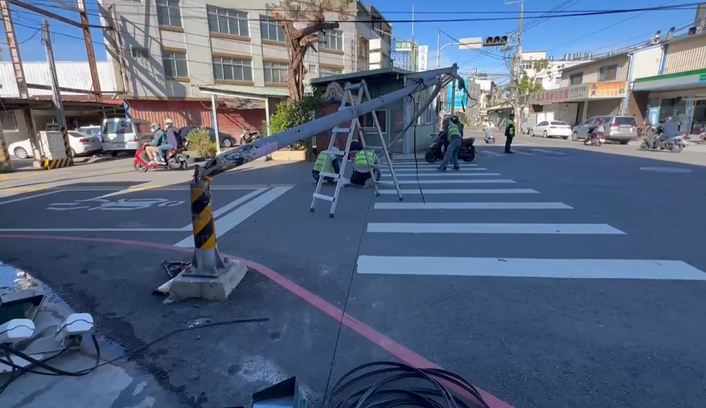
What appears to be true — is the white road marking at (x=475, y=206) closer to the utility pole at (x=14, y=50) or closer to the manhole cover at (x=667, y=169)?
the manhole cover at (x=667, y=169)

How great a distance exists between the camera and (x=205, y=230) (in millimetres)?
3652

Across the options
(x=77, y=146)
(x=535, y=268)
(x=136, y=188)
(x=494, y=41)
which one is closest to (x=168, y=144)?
(x=136, y=188)

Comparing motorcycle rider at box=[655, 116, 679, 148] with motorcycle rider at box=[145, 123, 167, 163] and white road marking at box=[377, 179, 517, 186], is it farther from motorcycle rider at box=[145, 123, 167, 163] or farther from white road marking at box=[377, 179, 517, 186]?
motorcycle rider at box=[145, 123, 167, 163]

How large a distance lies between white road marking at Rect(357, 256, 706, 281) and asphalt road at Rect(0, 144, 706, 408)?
3cm

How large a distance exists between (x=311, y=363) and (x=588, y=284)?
3.07m

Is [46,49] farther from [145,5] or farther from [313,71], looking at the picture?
[313,71]

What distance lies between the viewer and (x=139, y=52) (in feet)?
82.5

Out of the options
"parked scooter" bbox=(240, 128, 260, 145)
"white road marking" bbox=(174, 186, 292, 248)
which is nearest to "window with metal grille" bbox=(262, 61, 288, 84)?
"parked scooter" bbox=(240, 128, 260, 145)

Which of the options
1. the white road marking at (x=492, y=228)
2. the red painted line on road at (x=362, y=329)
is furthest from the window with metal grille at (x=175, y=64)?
the white road marking at (x=492, y=228)

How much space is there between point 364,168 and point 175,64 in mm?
23875

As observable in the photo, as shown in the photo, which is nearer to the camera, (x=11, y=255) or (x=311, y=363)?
(x=311, y=363)

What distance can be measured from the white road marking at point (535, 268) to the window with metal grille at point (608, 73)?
3327 centimetres

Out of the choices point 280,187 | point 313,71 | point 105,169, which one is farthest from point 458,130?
point 313,71

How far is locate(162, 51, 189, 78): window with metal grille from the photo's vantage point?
26016mm
